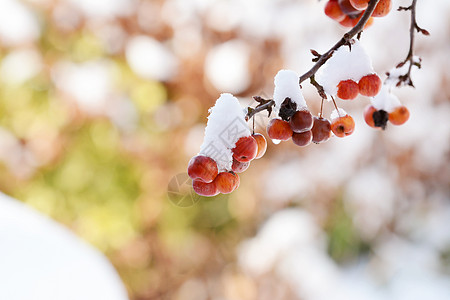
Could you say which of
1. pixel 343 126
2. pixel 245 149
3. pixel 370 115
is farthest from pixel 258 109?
pixel 370 115

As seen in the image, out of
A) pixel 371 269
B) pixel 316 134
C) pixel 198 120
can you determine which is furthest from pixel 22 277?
pixel 371 269

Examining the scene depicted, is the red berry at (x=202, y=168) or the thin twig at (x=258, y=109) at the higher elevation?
the thin twig at (x=258, y=109)

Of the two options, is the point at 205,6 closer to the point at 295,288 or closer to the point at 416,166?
the point at 295,288

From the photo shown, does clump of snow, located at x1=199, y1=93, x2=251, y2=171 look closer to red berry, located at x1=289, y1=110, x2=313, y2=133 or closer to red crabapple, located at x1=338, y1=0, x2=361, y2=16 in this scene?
red berry, located at x1=289, y1=110, x2=313, y2=133

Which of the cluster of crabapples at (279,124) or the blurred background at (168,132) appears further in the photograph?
the blurred background at (168,132)

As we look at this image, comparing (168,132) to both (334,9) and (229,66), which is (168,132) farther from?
(334,9)

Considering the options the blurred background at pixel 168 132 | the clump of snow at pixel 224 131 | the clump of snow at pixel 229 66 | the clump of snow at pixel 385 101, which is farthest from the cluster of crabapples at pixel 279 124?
the clump of snow at pixel 229 66

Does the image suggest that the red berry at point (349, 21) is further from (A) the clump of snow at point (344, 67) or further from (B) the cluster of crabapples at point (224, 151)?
(B) the cluster of crabapples at point (224, 151)
